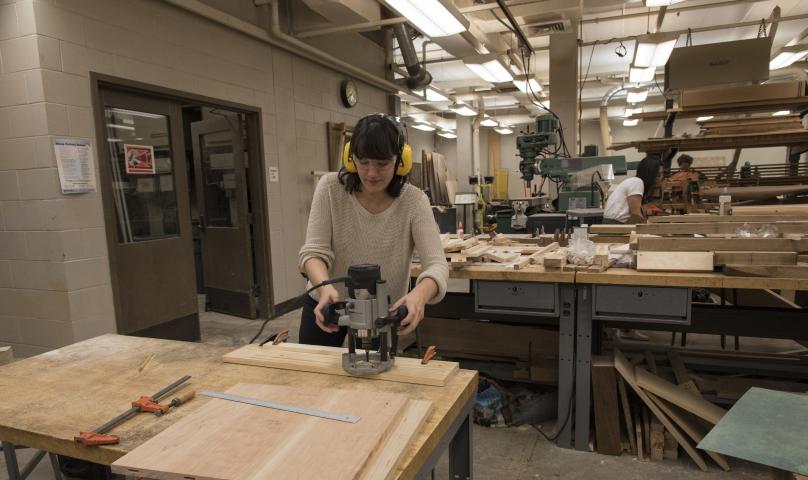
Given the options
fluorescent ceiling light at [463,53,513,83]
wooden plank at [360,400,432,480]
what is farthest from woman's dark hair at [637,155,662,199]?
wooden plank at [360,400,432,480]

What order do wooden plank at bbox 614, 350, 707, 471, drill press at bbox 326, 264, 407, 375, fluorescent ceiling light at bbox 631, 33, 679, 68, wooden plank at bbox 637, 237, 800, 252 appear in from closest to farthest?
drill press at bbox 326, 264, 407, 375, wooden plank at bbox 637, 237, 800, 252, wooden plank at bbox 614, 350, 707, 471, fluorescent ceiling light at bbox 631, 33, 679, 68

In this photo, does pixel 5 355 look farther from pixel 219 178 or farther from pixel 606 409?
pixel 219 178

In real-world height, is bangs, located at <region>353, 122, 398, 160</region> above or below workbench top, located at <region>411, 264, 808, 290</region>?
above

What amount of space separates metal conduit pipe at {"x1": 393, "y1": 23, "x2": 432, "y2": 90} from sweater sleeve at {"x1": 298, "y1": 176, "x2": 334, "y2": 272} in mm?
4307

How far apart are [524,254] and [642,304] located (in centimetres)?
69

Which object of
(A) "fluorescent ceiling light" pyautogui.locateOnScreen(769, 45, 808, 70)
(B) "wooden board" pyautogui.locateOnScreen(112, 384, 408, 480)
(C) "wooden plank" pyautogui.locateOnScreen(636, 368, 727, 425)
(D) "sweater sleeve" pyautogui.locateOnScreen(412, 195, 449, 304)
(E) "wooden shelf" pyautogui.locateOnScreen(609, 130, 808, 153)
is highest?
(A) "fluorescent ceiling light" pyautogui.locateOnScreen(769, 45, 808, 70)

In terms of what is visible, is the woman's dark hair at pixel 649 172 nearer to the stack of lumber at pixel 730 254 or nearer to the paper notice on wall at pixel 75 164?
the stack of lumber at pixel 730 254

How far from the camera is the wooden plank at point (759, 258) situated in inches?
72.1

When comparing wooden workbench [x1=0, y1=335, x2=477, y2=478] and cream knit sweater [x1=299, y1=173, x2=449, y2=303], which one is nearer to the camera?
wooden workbench [x1=0, y1=335, x2=477, y2=478]

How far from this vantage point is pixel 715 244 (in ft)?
6.47

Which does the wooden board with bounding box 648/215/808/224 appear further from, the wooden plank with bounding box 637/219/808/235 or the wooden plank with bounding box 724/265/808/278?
the wooden plank with bounding box 724/265/808/278

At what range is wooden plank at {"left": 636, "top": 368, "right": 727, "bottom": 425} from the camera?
2000 millimetres

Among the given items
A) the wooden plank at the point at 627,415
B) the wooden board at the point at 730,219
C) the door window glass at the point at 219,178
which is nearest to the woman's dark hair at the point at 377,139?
the wooden plank at the point at 627,415

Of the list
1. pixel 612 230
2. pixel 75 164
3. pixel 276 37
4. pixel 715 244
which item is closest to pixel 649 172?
pixel 612 230
